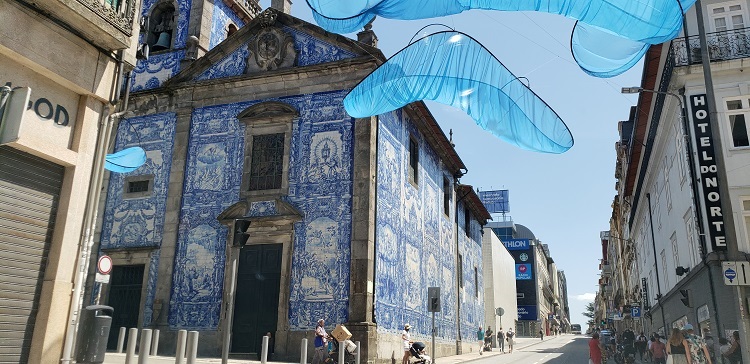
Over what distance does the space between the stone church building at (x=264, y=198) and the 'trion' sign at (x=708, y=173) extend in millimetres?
8941

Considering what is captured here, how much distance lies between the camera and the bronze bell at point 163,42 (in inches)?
866

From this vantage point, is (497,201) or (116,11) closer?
(116,11)

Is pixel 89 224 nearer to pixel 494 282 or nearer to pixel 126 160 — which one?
pixel 126 160

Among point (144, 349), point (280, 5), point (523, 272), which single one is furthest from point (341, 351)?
point (523, 272)

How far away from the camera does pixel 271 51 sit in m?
19.3

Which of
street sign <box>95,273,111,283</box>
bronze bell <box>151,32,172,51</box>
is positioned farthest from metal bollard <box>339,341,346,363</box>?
bronze bell <box>151,32,172,51</box>

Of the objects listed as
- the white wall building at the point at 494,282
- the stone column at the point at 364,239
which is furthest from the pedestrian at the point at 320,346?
the white wall building at the point at 494,282

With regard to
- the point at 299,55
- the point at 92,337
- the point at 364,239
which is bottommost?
the point at 92,337

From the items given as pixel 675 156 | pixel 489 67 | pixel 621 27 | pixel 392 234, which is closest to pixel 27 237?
pixel 489 67

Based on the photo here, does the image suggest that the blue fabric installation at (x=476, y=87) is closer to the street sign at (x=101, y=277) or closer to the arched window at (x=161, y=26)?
the street sign at (x=101, y=277)

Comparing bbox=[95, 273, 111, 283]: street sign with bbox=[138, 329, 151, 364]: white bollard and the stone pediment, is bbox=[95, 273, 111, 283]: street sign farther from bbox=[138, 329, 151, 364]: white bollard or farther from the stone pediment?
the stone pediment

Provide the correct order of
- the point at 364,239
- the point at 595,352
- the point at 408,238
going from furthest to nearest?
the point at 408,238
the point at 364,239
the point at 595,352

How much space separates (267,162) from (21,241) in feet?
35.6

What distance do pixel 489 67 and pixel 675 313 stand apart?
59.0ft
